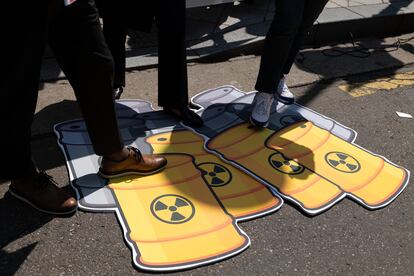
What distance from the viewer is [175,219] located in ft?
7.02

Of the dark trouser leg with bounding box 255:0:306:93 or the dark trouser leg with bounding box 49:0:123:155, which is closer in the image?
the dark trouser leg with bounding box 49:0:123:155

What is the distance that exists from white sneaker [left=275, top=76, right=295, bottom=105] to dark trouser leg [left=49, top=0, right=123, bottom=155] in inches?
65.6

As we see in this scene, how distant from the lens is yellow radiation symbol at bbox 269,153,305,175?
261 cm

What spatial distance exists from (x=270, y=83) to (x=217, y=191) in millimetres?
927

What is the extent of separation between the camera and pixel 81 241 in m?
1.99

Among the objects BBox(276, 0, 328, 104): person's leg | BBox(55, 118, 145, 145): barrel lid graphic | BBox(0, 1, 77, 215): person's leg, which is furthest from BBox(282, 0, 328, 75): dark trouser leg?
Answer: BBox(0, 1, 77, 215): person's leg

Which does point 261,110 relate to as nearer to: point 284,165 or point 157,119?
point 284,165

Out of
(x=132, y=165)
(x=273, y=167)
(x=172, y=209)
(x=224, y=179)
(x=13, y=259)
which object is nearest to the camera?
(x=13, y=259)

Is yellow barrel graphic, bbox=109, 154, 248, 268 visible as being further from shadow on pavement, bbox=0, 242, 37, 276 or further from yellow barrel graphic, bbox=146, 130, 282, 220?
shadow on pavement, bbox=0, 242, 37, 276

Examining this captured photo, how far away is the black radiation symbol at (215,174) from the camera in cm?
243

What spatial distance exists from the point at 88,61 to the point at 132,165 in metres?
0.67

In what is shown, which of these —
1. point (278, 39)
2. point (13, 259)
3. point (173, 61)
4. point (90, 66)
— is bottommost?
point (13, 259)

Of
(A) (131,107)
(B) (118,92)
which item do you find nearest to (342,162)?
(A) (131,107)

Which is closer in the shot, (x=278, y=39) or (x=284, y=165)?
(x=284, y=165)
